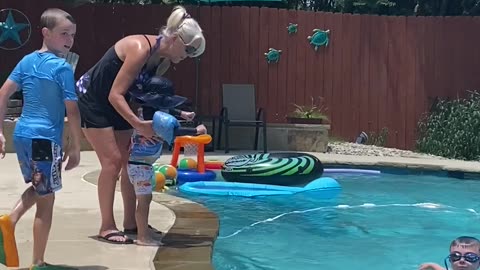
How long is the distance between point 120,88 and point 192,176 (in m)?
3.84

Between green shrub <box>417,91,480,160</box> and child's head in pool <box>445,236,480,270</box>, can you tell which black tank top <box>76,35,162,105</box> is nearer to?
child's head in pool <box>445,236,480,270</box>

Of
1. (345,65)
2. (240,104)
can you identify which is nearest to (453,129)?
(345,65)

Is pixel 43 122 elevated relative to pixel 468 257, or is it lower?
elevated

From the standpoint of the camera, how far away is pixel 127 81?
404 cm

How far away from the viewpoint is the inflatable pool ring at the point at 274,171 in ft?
24.5

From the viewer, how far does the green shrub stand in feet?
35.6

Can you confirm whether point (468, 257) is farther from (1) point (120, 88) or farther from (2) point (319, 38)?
(2) point (319, 38)

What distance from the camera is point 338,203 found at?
7043 mm

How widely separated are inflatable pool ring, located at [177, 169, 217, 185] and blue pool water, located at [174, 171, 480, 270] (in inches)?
27.9

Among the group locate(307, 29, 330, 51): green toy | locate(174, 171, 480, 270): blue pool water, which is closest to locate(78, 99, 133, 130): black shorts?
locate(174, 171, 480, 270): blue pool water

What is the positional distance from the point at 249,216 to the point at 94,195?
1.20m

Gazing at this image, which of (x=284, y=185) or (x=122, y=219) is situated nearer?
(x=122, y=219)

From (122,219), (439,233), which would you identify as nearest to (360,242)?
(439,233)

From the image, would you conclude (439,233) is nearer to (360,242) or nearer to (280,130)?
(360,242)
